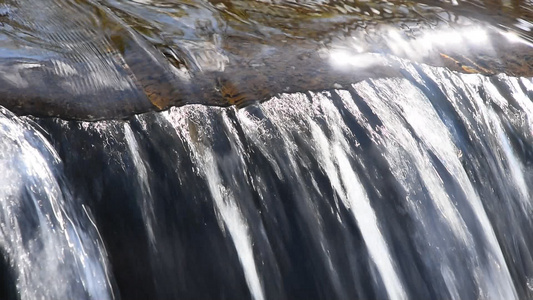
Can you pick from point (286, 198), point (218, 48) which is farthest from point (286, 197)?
point (218, 48)

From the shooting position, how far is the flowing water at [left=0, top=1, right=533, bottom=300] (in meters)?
2.10

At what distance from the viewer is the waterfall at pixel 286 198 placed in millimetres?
2102

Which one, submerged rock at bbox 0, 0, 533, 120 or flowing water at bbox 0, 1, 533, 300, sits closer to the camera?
flowing water at bbox 0, 1, 533, 300

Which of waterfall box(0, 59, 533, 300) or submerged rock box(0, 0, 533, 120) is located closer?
waterfall box(0, 59, 533, 300)

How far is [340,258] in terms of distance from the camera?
2.52 m

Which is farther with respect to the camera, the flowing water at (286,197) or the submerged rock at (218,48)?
the submerged rock at (218,48)

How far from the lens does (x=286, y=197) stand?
252 cm

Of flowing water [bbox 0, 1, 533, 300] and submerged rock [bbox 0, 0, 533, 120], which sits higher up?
submerged rock [bbox 0, 0, 533, 120]

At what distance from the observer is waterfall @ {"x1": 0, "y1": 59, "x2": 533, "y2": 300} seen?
2102mm

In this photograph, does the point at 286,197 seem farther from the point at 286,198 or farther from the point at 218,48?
the point at 218,48

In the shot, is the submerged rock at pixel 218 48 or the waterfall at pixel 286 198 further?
the submerged rock at pixel 218 48

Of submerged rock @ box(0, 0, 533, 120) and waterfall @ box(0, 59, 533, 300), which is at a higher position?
submerged rock @ box(0, 0, 533, 120)

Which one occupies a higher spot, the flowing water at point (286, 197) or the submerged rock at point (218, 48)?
the submerged rock at point (218, 48)

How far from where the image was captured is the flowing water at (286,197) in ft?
6.90
